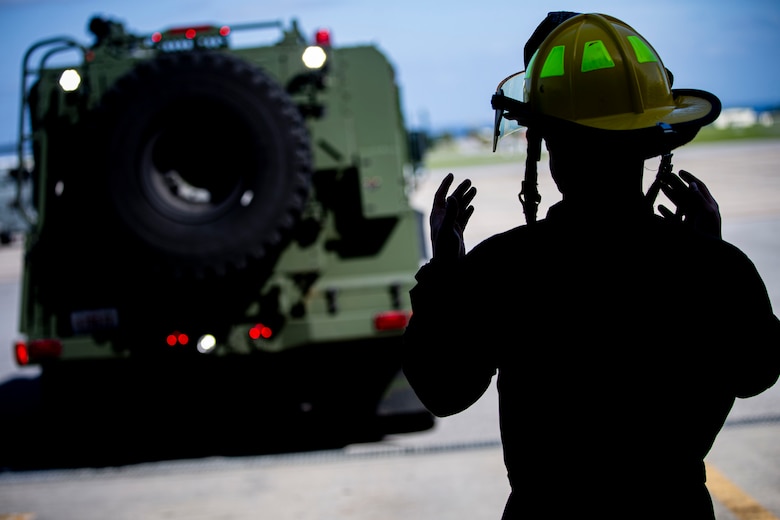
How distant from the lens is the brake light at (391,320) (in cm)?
496

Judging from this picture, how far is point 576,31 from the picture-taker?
1.66 meters

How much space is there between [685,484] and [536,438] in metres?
0.30

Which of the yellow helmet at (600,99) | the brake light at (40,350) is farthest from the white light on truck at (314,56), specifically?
the yellow helmet at (600,99)

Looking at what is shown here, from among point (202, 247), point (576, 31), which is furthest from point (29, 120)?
point (576, 31)

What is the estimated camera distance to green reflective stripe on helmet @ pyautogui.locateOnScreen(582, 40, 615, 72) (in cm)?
162

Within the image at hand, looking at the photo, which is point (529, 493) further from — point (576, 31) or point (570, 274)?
point (576, 31)

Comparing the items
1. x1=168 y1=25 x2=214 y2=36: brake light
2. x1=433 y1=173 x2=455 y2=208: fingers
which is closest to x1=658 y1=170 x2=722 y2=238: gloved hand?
x1=433 y1=173 x2=455 y2=208: fingers

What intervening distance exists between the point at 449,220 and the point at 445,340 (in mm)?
252

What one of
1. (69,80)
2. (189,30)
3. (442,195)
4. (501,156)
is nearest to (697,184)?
(442,195)

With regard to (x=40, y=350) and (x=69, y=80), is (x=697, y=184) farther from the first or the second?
(x=40, y=350)

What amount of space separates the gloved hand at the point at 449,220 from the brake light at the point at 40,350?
409 cm

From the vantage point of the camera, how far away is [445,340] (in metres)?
1.49

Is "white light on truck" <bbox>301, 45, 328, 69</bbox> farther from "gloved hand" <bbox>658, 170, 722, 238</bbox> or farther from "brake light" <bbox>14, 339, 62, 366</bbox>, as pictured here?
"gloved hand" <bbox>658, 170, 722, 238</bbox>

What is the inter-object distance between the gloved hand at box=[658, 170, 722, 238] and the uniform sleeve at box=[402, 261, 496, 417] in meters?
0.57
